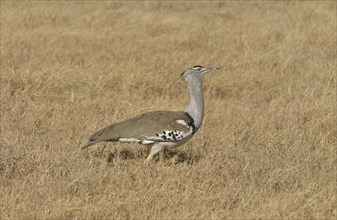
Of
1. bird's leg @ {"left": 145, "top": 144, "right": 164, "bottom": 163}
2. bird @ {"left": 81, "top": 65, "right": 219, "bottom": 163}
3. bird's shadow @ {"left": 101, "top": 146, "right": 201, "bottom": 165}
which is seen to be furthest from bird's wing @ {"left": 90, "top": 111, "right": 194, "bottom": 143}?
bird's shadow @ {"left": 101, "top": 146, "right": 201, "bottom": 165}

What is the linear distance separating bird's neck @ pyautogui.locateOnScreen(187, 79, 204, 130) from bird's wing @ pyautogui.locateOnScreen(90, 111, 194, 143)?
0.08 metres

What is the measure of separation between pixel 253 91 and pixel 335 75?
1093 millimetres

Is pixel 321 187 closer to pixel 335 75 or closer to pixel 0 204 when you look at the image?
pixel 0 204

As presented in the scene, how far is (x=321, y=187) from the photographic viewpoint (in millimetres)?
4676

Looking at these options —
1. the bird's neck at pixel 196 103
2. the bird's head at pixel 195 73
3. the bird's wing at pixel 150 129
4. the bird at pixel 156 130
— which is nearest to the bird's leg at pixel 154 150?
the bird at pixel 156 130

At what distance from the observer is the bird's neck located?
5219mm

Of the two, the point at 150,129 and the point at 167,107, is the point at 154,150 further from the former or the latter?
the point at 167,107

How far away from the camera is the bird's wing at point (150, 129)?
499cm

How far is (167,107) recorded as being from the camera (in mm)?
7301

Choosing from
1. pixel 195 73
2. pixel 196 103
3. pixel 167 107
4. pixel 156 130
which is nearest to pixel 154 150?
pixel 156 130

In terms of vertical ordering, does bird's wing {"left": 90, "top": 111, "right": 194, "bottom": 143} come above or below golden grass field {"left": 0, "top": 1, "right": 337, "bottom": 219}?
above

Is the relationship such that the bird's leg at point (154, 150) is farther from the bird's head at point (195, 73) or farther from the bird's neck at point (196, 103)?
the bird's head at point (195, 73)

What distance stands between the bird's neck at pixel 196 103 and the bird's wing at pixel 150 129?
0.25 ft

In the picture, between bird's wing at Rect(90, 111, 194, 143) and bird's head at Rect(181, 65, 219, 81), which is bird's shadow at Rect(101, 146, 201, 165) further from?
bird's head at Rect(181, 65, 219, 81)
